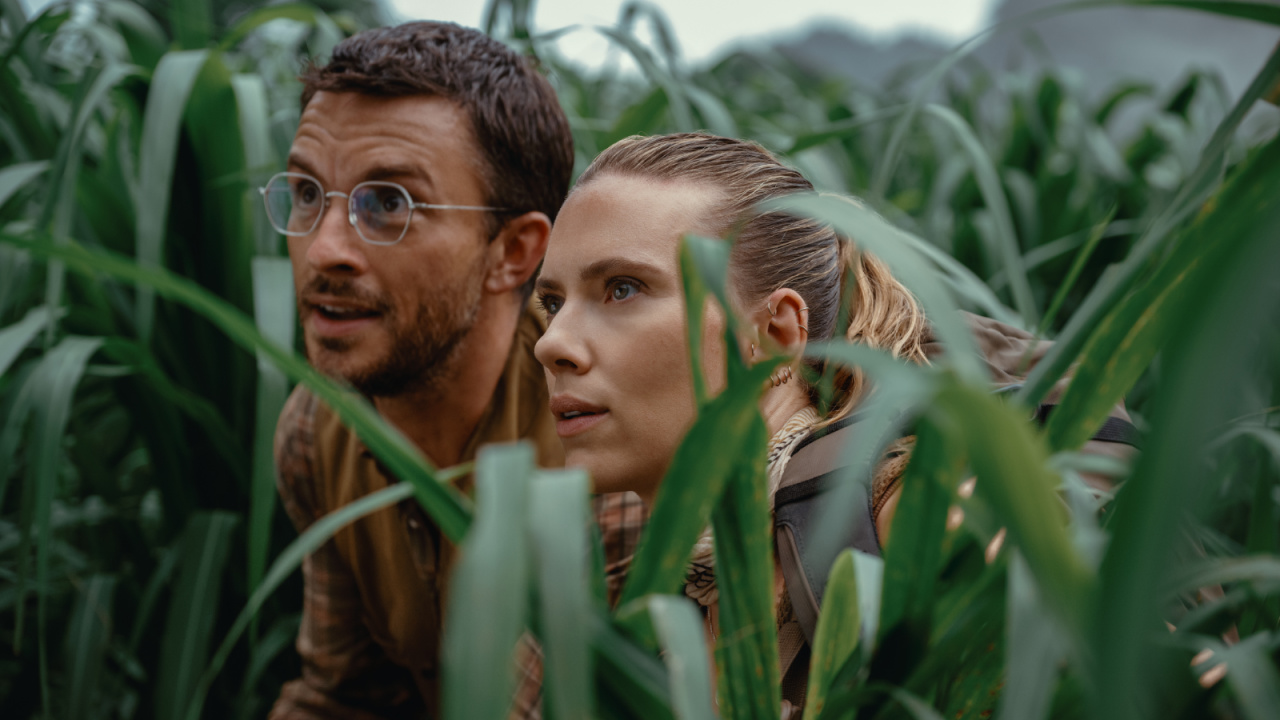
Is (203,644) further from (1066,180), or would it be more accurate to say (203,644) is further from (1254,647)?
(1066,180)

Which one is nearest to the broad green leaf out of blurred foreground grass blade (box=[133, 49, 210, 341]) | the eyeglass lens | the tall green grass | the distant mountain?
the tall green grass

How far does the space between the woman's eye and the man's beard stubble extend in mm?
397

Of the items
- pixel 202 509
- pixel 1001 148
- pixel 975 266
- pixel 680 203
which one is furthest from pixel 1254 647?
pixel 1001 148

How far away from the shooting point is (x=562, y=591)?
340 mm

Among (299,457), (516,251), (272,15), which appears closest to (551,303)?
(516,251)

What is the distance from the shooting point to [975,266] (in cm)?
171

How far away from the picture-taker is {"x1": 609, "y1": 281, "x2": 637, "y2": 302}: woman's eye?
81cm

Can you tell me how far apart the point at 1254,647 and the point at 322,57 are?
1.42 meters

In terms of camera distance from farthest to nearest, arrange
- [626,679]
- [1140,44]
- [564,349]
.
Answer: [1140,44]
[564,349]
[626,679]

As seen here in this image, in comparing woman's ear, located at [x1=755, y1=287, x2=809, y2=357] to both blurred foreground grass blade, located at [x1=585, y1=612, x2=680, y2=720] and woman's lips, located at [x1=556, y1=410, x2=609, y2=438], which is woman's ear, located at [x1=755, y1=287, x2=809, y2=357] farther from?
blurred foreground grass blade, located at [x1=585, y1=612, x2=680, y2=720]

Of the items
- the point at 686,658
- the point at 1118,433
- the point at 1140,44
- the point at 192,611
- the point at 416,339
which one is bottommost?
the point at 1140,44

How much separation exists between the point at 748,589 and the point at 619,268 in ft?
1.24

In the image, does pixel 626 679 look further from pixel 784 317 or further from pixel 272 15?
pixel 272 15

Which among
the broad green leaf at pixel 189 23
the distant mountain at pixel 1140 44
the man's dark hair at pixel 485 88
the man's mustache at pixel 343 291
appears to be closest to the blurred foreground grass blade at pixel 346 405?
the man's mustache at pixel 343 291
